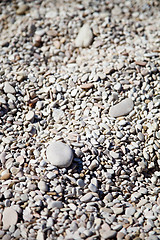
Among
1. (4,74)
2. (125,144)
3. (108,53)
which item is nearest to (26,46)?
(4,74)

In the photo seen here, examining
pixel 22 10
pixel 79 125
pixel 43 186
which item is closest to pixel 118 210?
pixel 43 186

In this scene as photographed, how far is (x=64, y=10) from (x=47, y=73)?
2.95ft

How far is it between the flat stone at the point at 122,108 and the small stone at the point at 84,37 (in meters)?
0.76

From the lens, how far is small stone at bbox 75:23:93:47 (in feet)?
8.03

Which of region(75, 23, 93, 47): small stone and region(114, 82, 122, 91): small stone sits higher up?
region(75, 23, 93, 47): small stone

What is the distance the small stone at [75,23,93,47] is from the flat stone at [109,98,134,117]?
76 cm

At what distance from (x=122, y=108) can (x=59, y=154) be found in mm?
575

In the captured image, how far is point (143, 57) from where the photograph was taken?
221 cm

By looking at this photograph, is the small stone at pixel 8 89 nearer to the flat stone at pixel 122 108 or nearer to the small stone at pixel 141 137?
the flat stone at pixel 122 108

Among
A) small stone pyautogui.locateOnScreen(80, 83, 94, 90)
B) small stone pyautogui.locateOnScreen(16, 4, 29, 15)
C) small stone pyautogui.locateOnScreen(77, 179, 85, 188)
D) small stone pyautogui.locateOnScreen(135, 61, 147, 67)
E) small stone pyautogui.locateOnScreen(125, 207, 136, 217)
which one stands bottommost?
small stone pyautogui.locateOnScreen(125, 207, 136, 217)

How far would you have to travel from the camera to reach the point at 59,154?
167 centimetres

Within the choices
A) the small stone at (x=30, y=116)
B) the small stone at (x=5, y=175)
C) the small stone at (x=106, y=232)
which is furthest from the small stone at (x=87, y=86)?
the small stone at (x=106, y=232)

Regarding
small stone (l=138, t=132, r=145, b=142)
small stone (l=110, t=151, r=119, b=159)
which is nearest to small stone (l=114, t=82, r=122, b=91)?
small stone (l=138, t=132, r=145, b=142)

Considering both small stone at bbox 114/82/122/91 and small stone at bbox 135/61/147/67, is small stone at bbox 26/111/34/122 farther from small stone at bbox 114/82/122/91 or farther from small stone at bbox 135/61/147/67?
small stone at bbox 135/61/147/67
